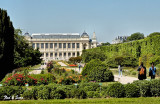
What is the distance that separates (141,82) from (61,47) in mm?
92082

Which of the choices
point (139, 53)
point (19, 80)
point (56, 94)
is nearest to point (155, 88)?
point (56, 94)

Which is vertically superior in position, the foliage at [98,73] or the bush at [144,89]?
the foliage at [98,73]

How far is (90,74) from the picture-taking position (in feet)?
50.1

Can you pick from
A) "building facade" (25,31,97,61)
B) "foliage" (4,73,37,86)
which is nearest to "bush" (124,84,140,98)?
"foliage" (4,73,37,86)

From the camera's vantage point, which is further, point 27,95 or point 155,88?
point 155,88

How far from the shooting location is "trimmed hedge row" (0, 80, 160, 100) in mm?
9070

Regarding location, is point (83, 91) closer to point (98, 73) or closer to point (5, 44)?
point (98, 73)

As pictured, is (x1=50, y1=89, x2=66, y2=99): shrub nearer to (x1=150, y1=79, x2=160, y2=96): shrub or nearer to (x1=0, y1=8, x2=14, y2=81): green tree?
(x1=150, y1=79, x2=160, y2=96): shrub

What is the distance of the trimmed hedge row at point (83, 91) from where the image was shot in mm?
9070

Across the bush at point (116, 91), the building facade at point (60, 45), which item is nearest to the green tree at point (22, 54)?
the bush at point (116, 91)

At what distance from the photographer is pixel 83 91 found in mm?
9320

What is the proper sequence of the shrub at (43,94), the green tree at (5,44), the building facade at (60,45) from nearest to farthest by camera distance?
1. the shrub at (43,94)
2. the green tree at (5,44)
3. the building facade at (60,45)

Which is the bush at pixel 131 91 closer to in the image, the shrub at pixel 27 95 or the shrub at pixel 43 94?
the shrub at pixel 43 94

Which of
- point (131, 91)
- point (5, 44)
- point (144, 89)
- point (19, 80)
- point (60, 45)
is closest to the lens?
point (131, 91)
